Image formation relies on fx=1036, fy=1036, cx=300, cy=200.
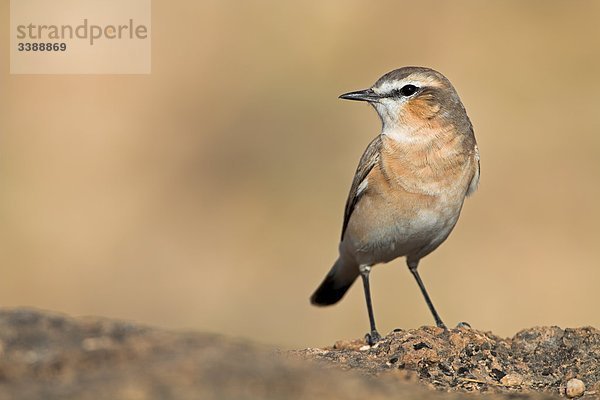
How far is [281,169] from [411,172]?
1034 cm

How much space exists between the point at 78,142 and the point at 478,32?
866cm

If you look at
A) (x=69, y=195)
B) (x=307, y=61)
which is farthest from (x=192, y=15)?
(x=69, y=195)

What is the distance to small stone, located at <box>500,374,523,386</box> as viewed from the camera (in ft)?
23.9

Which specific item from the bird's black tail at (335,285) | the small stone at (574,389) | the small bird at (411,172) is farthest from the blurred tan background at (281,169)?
the small stone at (574,389)

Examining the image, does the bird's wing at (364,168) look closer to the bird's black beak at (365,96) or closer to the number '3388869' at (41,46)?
the bird's black beak at (365,96)

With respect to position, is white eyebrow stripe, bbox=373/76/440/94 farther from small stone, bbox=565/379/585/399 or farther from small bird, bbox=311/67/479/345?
small stone, bbox=565/379/585/399

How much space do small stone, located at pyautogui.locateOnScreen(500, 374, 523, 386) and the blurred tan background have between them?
796 centimetres

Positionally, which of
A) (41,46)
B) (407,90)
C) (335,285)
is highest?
(41,46)

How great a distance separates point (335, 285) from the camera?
11.3 m

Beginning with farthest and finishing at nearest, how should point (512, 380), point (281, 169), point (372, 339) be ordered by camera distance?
1. point (281, 169)
2. point (372, 339)
3. point (512, 380)

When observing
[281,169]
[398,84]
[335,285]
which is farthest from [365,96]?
[281,169]

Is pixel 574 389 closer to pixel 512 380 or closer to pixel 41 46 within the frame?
pixel 512 380

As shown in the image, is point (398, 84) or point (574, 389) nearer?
point (574, 389)

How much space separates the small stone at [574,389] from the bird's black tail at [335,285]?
4101mm
